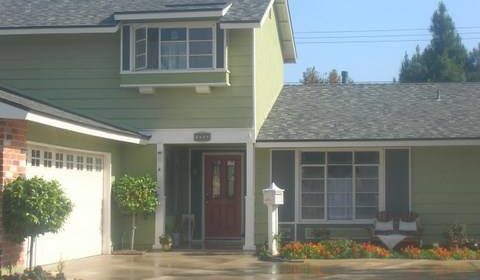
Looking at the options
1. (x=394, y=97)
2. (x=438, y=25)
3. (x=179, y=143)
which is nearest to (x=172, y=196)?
(x=179, y=143)

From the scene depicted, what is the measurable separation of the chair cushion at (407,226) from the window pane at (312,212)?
1997 millimetres

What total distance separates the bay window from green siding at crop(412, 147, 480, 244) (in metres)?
1.03

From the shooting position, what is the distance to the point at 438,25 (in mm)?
→ 55938

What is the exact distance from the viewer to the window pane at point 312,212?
65.2ft

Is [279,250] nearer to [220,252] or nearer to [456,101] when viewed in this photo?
[220,252]

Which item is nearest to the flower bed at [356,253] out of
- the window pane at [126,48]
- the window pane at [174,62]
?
the window pane at [174,62]

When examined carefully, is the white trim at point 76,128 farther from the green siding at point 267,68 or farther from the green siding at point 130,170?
the green siding at point 267,68

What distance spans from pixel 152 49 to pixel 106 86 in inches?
58.7

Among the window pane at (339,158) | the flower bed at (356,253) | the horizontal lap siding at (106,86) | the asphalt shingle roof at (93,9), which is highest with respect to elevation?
the asphalt shingle roof at (93,9)

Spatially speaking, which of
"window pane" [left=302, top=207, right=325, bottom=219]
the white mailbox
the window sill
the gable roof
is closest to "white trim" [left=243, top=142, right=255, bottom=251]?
the white mailbox

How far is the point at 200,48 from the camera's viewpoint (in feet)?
62.1

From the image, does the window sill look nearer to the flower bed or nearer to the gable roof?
the gable roof

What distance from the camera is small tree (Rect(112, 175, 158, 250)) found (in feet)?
60.8

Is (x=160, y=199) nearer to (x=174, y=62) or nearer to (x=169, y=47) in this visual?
(x=174, y=62)
